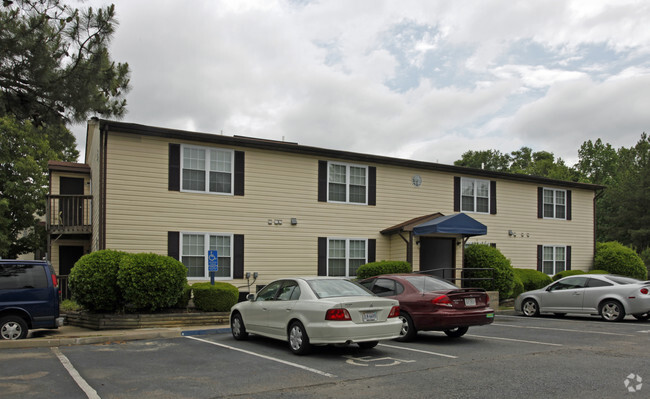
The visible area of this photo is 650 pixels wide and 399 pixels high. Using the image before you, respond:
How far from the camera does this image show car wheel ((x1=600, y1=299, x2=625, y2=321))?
587 inches

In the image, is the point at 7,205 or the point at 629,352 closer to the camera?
the point at 629,352

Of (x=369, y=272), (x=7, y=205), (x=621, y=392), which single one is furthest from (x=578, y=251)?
(x=7, y=205)

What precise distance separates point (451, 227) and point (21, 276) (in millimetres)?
13240

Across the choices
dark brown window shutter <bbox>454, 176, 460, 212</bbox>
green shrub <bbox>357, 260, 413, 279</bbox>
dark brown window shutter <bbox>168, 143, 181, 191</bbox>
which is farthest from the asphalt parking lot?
dark brown window shutter <bbox>454, 176, 460, 212</bbox>

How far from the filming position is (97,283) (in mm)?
13430

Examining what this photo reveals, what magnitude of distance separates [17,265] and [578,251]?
24.2 meters

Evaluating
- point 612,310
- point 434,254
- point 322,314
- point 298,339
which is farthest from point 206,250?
point 612,310

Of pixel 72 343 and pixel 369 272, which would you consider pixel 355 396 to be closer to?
pixel 72 343

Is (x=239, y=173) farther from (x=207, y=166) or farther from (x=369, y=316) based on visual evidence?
(x=369, y=316)

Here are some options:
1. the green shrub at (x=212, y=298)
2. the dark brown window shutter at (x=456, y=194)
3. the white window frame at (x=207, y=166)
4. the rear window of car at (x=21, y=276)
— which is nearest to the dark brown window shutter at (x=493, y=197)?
the dark brown window shutter at (x=456, y=194)

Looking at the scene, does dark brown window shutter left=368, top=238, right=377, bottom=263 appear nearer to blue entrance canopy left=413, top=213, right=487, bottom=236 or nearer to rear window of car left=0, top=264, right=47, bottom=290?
blue entrance canopy left=413, top=213, right=487, bottom=236

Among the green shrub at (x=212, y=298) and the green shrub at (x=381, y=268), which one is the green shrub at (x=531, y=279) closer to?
the green shrub at (x=381, y=268)

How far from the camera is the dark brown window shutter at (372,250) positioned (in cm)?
2039

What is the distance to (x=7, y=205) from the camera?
29.2 meters
